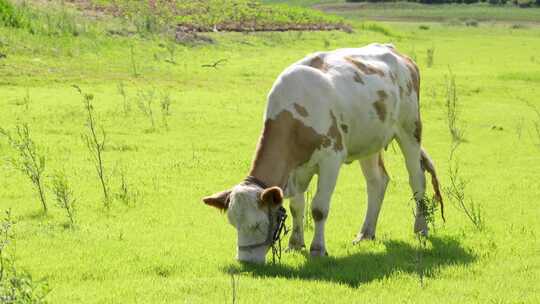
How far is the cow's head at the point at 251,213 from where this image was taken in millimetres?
8023

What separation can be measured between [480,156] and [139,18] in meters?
26.6

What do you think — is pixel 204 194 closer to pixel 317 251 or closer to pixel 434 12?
pixel 317 251

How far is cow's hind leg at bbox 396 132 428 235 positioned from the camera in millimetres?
10453

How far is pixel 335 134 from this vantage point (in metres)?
9.08

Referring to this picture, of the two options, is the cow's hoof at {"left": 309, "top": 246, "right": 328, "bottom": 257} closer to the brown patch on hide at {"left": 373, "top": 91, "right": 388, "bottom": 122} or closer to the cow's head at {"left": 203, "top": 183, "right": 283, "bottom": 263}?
the cow's head at {"left": 203, "top": 183, "right": 283, "bottom": 263}

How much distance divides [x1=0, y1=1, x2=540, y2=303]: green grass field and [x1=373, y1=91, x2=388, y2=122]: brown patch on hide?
5.27 feet

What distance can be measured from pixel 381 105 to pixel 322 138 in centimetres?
138

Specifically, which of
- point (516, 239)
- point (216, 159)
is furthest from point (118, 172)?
point (516, 239)

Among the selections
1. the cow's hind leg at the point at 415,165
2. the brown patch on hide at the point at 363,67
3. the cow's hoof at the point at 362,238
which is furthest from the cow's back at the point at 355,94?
the cow's hoof at the point at 362,238

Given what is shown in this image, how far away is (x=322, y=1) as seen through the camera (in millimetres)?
158000

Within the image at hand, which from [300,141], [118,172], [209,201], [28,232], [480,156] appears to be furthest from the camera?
[480,156]

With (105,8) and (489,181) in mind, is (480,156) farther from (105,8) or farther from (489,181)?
(105,8)

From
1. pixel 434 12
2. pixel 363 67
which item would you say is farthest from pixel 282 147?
pixel 434 12

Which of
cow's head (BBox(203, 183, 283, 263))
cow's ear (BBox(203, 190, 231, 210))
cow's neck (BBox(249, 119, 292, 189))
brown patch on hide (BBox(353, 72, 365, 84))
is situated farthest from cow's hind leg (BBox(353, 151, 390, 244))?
cow's ear (BBox(203, 190, 231, 210))
